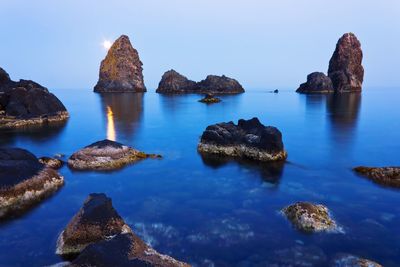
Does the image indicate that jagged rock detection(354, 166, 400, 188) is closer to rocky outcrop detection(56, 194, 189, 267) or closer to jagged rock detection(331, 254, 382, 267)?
jagged rock detection(331, 254, 382, 267)

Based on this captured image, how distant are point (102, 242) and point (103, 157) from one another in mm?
23123

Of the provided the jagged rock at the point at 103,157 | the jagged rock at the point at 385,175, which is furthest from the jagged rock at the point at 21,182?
the jagged rock at the point at 385,175

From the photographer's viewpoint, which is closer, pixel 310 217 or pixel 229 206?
→ pixel 310 217

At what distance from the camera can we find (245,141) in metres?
43.4

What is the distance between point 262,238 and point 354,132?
5296cm

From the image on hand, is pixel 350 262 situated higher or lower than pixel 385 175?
lower

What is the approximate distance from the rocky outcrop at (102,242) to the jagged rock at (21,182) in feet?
25.8

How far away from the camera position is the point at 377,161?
4359cm

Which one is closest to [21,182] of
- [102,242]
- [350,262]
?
[102,242]

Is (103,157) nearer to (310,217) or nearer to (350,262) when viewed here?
(310,217)

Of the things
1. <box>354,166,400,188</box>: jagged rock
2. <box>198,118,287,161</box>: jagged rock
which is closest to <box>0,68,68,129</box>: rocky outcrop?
<box>198,118,287,161</box>: jagged rock

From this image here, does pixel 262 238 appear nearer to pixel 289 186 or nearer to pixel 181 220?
pixel 181 220

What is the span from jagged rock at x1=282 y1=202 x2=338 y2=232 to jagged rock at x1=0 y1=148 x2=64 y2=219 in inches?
798

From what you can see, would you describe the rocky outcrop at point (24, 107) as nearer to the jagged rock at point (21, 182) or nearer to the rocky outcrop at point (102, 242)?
the jagged rock at point (21, 182)
